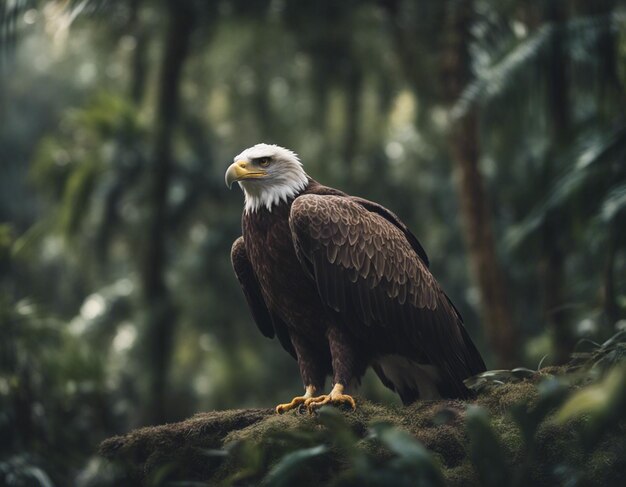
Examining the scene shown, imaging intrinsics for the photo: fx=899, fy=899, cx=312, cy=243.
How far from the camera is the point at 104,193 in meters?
12.5

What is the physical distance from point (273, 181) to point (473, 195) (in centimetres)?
557

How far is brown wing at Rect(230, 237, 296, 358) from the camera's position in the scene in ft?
18.9

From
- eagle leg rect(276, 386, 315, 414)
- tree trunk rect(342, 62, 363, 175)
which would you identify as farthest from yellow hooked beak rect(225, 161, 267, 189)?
tree trunk rect(342, 62, 363, 175)

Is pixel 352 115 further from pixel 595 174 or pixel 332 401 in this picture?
pixel 332 401

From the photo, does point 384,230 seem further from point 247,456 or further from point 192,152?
point 192,152

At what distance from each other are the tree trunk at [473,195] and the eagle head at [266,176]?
17.3 ft

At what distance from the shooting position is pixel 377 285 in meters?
5.35

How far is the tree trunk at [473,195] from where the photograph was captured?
10.3m

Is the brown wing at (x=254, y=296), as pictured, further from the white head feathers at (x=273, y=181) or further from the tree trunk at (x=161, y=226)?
the tree trunk at (x=161, y=226)

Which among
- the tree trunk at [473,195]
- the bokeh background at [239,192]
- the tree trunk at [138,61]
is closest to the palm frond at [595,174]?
the bokeh background at [239,192]

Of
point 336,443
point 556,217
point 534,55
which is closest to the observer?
point 336,443

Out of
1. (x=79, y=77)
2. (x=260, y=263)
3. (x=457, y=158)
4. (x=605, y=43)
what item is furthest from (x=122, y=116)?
(x=79, y=77)

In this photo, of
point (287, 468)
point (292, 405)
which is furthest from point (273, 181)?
point (287, 468)

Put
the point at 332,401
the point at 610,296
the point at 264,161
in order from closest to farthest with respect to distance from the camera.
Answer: the point at 332,401
the point at 264,161
the point at 610,296
